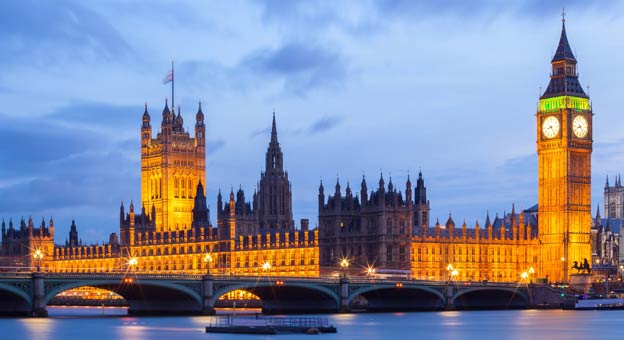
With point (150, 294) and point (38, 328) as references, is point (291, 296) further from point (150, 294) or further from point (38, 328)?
point (38, 328)

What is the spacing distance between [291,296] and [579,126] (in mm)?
54634

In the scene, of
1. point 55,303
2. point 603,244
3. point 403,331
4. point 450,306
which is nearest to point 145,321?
point 403,331

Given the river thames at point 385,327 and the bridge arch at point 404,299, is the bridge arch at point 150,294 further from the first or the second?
the bridge arch at point 404,299

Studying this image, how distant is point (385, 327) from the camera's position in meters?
106

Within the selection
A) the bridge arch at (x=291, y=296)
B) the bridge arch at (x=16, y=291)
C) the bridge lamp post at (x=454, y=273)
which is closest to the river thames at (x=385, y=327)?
the bridge arch at (x=16, y=291)

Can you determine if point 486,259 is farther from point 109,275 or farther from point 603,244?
point 109,275

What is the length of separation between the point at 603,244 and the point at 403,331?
99.1 m

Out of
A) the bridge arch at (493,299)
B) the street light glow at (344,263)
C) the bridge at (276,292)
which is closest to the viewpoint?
the bridge at (276,292)

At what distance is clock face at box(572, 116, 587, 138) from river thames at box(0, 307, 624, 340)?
4369cm

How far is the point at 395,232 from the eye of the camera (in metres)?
158

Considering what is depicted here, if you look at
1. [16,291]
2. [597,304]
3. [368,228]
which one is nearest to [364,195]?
[368,228]

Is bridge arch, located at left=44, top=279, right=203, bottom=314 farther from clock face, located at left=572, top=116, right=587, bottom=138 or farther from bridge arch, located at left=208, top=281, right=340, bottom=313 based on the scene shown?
clock face, located at left=572, top=116, right=587, bottom=138

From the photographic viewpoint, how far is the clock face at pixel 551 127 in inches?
6624

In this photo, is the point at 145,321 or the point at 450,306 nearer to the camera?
the point at 145,321
